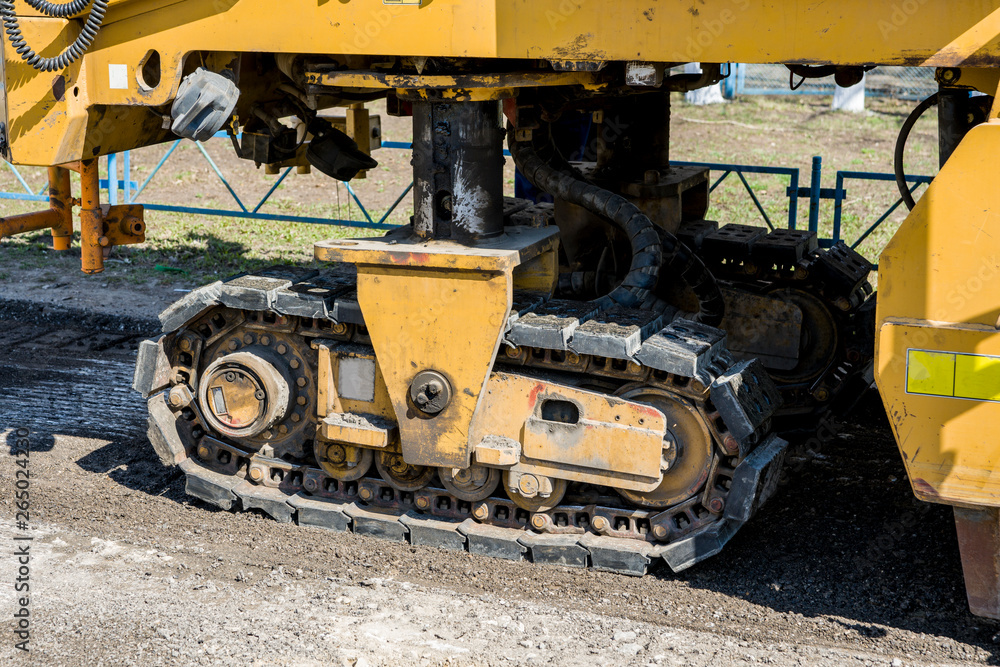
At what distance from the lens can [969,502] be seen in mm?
4371

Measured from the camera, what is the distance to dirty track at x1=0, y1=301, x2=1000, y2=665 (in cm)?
461

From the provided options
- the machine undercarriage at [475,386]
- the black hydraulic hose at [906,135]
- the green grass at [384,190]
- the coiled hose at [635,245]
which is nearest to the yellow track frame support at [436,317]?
the machine undercarriage at [475,386]

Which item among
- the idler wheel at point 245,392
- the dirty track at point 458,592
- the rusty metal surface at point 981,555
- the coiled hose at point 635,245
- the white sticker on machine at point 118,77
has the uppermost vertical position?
the white sticker on machine at point 118,77

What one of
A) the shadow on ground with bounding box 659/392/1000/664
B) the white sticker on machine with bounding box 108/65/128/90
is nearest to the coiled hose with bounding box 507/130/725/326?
the shadow on ground with bounding box 659/392/1000/664

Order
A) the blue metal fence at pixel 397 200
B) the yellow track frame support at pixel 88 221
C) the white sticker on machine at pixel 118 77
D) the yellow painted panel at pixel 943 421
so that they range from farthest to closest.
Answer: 1. the blue metal fence at pixel 397 200
2. the yellow track frame support at pixel 88 221
3. the white sticker on machine at pixel 118 77
4. the yellow painted panel at pixel 943 421

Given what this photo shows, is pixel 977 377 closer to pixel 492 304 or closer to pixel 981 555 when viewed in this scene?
pixel 981 555

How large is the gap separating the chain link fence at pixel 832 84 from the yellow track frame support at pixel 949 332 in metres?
17.7

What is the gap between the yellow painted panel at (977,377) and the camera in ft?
13.8

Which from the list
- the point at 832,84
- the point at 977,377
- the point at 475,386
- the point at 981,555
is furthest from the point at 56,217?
the point at 832,84

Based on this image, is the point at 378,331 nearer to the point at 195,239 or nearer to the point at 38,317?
the point at 38,317

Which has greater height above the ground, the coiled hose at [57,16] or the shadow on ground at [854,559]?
the coiled hose at [57,16]

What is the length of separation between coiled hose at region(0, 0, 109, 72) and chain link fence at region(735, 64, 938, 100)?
17.6m

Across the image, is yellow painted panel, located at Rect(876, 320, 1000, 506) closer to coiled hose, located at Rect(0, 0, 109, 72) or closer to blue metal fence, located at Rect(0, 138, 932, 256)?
coiled hose, located at Rect(0, 0, 109, 72)

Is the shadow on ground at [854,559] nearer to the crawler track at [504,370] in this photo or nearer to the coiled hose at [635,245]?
the crawler track at [504,370]
